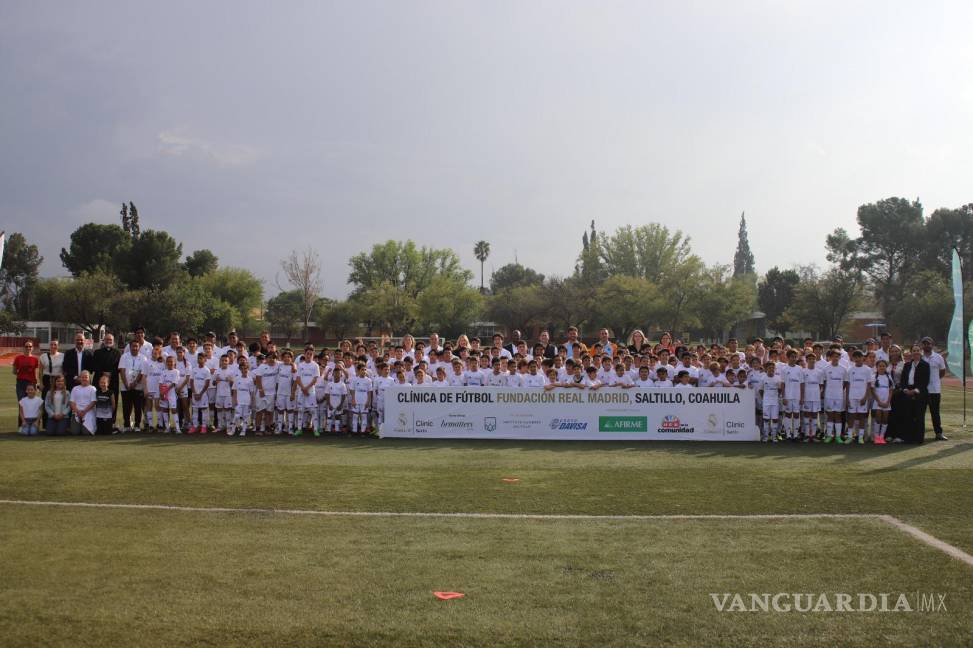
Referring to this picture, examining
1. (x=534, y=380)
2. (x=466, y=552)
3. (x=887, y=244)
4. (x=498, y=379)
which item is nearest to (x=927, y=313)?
(x=887, y=244)

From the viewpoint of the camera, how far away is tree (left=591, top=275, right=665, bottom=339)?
186ft

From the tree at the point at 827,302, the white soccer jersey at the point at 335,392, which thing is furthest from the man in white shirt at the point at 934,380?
the tree at the point at 827,302

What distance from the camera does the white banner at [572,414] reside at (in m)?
13.2

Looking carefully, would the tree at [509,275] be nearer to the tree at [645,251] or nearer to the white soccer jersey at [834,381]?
the tree at [645,251]

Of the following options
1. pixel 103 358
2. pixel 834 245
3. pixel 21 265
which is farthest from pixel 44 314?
pixel 834 245

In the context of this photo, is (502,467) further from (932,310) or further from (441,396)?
(932,310)

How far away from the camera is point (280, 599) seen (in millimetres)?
4891

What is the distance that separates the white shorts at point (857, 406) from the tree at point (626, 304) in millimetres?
43378

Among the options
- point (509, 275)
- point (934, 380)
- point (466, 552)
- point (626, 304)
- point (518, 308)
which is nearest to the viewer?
point (466, 552)

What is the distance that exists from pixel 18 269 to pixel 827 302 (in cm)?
8854

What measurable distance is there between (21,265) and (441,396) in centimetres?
9118

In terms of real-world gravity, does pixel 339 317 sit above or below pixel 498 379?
above

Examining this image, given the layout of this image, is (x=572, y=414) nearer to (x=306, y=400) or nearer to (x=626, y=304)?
(x=306, y=400)

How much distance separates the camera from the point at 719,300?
55.9 meters
